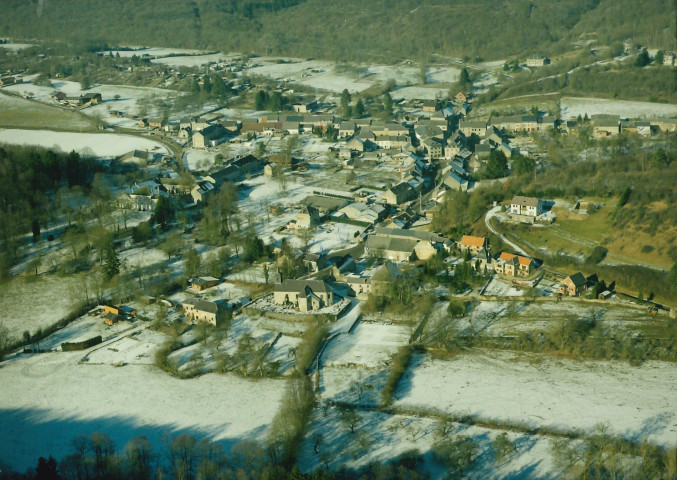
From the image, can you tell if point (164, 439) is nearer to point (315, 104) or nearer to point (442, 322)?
point (442, 322)

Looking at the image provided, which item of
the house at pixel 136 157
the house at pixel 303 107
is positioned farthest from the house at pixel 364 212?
the house at pixel 303 107

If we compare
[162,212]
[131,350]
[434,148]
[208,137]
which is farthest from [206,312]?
[208,137]

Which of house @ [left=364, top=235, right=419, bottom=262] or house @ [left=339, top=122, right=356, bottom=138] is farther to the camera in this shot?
house @ [left=339, top=122, right=356, bottom=138]

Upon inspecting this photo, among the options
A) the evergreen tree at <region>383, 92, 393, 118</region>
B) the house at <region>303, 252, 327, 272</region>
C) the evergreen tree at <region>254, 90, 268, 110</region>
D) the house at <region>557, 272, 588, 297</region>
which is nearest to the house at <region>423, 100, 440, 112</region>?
the evergreen tree at <region>383, 92, 393, 118</region>

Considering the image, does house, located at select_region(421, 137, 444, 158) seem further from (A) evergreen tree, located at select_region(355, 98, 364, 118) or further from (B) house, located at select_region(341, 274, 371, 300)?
(B) house, located at select_region(341, 274, 371, 300)

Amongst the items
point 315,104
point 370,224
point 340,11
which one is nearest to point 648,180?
point 370,224

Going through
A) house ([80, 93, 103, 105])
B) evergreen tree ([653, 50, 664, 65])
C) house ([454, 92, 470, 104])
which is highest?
evergreen tree ([653, 50, 664, 65])

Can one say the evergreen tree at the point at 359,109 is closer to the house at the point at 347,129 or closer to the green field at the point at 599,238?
the house at the point at 347,129
